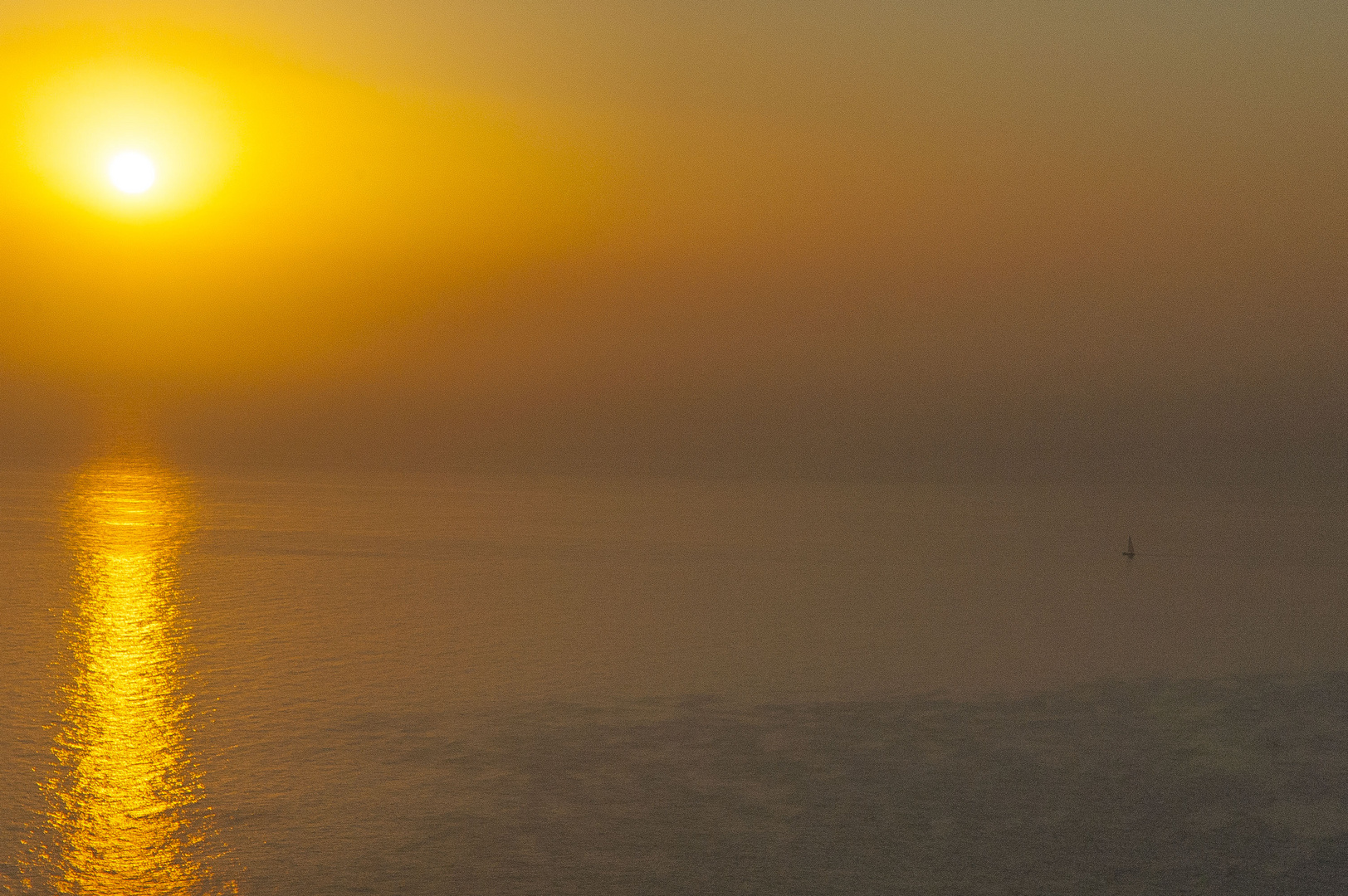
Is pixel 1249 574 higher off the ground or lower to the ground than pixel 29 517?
lower

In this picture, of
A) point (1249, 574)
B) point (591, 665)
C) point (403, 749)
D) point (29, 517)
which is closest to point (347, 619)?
point (591, 665)

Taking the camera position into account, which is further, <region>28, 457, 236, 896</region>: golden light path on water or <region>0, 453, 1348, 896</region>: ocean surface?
<region>0, 453, 1348, 896</region>: ocean surface

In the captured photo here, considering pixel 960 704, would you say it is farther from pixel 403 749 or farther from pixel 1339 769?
pixel 403 749

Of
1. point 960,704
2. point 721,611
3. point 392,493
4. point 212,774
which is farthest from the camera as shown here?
point 392,493

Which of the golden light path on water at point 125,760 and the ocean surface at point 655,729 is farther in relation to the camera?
the ocean surface at point 655,729

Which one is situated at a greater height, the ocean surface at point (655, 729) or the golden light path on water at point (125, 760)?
the golden light path on water at point (125, 760)
